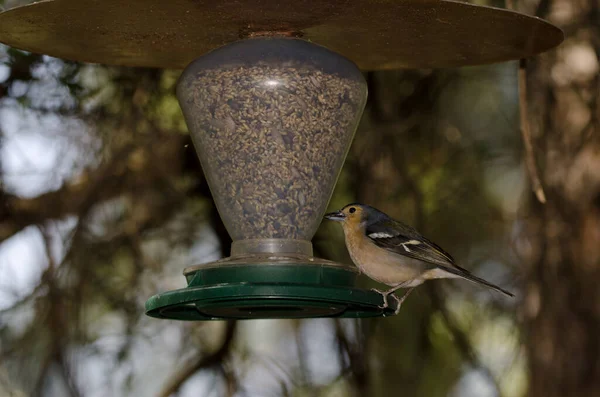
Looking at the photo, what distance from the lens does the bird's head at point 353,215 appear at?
229 inches

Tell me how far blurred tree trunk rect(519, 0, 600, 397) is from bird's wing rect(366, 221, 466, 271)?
0.93 meters

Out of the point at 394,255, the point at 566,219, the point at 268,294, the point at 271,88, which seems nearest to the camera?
the point at 268,294

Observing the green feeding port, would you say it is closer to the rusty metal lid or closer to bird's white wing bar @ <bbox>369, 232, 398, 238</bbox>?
the rusty metal lid

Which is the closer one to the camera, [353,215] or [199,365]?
[353,215]

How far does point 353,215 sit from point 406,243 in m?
0.37

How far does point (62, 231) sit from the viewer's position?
6.58 metres

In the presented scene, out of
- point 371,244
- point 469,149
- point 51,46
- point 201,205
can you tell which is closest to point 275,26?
point 51,46

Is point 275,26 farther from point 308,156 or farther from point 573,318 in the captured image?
point 573,318

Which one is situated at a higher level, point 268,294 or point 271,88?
point 271,88

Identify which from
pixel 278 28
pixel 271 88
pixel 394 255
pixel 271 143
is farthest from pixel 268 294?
pixel 394 255

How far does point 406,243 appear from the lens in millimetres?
5711

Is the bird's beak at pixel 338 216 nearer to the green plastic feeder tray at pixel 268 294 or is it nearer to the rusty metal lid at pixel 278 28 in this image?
the rusty metal lid at pixel 278 28

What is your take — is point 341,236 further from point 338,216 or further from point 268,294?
point 268,294

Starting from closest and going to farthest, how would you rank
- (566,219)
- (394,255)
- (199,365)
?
1. (394,255)
2. (566,219)
3. (199,365)
